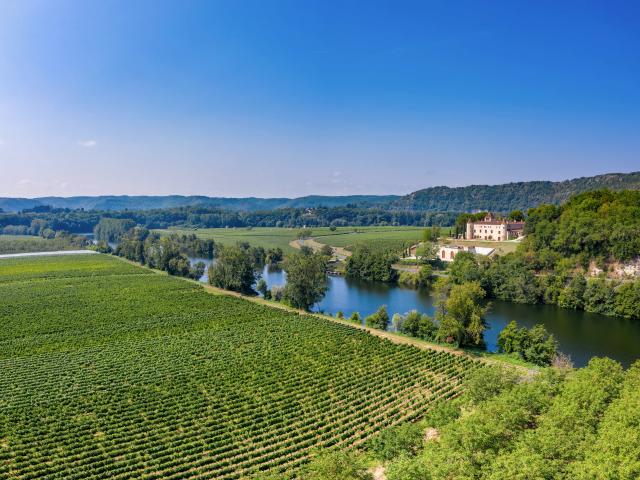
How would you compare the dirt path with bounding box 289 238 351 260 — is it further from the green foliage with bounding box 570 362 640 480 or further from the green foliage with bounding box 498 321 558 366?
the green foliage with bounding box 570 362 640 480

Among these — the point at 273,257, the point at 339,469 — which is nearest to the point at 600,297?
the point at 339,469

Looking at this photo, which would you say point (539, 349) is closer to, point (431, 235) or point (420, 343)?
→ point (420, 343)

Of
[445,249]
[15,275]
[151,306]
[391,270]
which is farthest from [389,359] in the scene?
[15,275]

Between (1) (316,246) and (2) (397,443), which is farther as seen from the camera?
(1) (316,246)

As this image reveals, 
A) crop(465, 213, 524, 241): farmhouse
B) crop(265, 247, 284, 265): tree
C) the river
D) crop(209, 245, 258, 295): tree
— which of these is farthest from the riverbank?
Result: crop(465, 213, 524, 241): farmhouse

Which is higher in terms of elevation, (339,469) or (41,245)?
(41,245)

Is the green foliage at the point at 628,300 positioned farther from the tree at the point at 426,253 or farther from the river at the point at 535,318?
the tree at the point at 426,253

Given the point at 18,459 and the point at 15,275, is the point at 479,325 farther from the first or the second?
the point at 15,275
